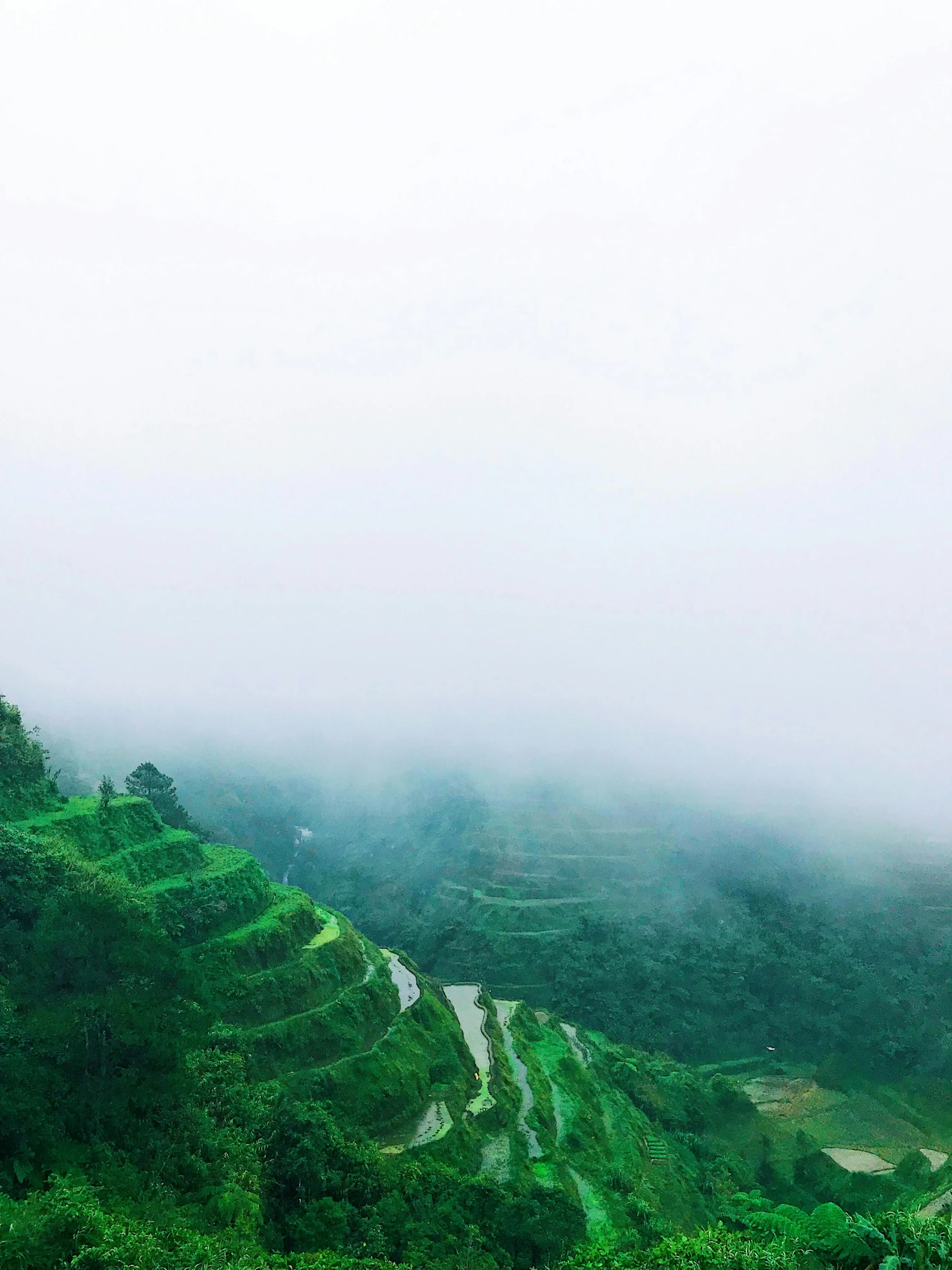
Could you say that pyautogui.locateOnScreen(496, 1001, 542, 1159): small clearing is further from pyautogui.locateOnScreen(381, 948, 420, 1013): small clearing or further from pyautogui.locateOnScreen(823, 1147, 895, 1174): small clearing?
pyautogui.locateOnScreen(823, 1147, 895, 1174): small clearing

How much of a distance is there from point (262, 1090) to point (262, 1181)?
19.6 ft

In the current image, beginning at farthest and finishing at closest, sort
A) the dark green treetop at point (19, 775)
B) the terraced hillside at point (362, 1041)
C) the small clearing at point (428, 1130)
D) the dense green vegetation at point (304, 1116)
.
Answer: the dark green treetop at point (19, 775), the terraced hillside at point (362, 1041), the small clearing at point (428, 1130), the dense green vegetation at point (304, 1116)

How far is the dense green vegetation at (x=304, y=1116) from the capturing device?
22.4m

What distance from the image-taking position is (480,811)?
460 feet

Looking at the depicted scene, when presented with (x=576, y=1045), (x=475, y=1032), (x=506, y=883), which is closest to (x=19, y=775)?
(x=475, y=1032)

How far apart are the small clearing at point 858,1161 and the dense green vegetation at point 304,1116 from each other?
64 cm

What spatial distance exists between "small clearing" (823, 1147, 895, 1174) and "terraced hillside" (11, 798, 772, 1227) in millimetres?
17304

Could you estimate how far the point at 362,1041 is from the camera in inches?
1684

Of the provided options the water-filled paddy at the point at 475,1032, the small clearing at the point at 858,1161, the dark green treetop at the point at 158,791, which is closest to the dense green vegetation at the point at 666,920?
the small clearing at the point at 858,1161

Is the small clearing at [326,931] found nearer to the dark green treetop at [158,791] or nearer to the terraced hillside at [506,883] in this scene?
the dark green treetop at [158,791]

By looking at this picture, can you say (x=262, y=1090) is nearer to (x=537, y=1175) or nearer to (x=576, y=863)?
(x=537, y=1175)

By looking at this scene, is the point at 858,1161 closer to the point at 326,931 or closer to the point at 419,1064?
the point at 419,1064

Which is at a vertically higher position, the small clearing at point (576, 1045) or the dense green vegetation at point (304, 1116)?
the dense green vegetation at point (304, 1116)

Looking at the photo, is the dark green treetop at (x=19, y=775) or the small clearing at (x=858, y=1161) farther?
the small clearing at (x=858, y=1161)
